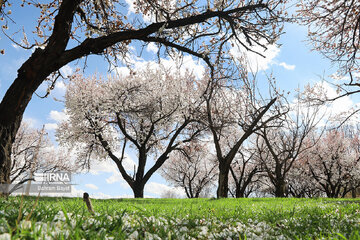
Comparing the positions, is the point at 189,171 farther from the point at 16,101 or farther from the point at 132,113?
the point at 16,101

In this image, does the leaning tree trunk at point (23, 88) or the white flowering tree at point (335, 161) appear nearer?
the leaning tree trunk at point (23, 88)

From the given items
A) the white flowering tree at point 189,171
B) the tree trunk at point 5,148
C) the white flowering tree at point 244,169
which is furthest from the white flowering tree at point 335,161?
the tree trunk at point 5,148

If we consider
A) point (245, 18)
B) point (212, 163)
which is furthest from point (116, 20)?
point (212, 163)

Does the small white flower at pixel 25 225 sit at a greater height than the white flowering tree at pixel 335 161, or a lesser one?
lesser

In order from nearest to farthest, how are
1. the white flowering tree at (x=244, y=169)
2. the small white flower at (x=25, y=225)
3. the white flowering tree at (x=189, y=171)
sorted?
the small white flower at (x=25, y=225)
the white flowering tree at (x=244, y=169)
the white flowering tree at (x=189, y=171)

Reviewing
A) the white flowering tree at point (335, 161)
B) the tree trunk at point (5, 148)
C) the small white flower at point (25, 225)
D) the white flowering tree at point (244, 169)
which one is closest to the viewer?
the small white flower at point (25, 225)

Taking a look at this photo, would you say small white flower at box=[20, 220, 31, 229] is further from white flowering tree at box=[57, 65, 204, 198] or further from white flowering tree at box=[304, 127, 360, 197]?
white flowering tree at box=[304, 127, 360, 197]

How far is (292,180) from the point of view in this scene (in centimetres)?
3338

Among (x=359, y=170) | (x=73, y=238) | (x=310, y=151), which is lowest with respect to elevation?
(x=73, y=238)

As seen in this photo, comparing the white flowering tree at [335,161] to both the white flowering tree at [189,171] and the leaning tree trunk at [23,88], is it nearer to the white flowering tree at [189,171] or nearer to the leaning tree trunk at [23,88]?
the white flowering tree at [189,171]

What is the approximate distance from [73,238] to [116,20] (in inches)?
325

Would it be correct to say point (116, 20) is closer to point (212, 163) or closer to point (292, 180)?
point (212, 163)

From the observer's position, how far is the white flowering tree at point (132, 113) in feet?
60.7

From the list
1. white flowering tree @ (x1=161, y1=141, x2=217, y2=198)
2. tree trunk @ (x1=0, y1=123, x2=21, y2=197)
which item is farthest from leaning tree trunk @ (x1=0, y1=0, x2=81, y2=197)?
white flowering tree @ (x1=161, y1=141, x2=217, y2=198)
